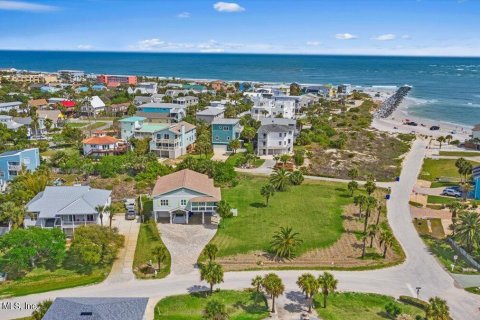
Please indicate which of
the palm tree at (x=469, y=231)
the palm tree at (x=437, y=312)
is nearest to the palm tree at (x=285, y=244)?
the palm tree at (x=437, y=312)

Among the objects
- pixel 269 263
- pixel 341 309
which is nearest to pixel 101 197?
pixel 269 263

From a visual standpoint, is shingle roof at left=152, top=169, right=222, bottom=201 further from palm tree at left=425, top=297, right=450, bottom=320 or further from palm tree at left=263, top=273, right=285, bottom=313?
palm tree at left=425, top=297, right=450, bottom=320

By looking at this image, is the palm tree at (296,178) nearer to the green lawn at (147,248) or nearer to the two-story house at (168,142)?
the green lawn at (147,248)

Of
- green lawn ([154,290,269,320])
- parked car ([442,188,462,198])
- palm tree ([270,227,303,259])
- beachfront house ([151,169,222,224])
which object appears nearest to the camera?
green lawn ([154,290,269,320])

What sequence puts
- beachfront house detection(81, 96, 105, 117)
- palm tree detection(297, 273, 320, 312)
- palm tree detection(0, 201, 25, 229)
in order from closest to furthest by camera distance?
palm tree detection(297, 273, 320, 312) → palm tree detection(0, 201, 25, 229) → beachfront house detection(81, 96, 105, 117)

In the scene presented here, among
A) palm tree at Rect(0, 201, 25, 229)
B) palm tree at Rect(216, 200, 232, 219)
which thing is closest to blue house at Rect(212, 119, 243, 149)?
palm tree at Rect(216, 200, 232, 219)
